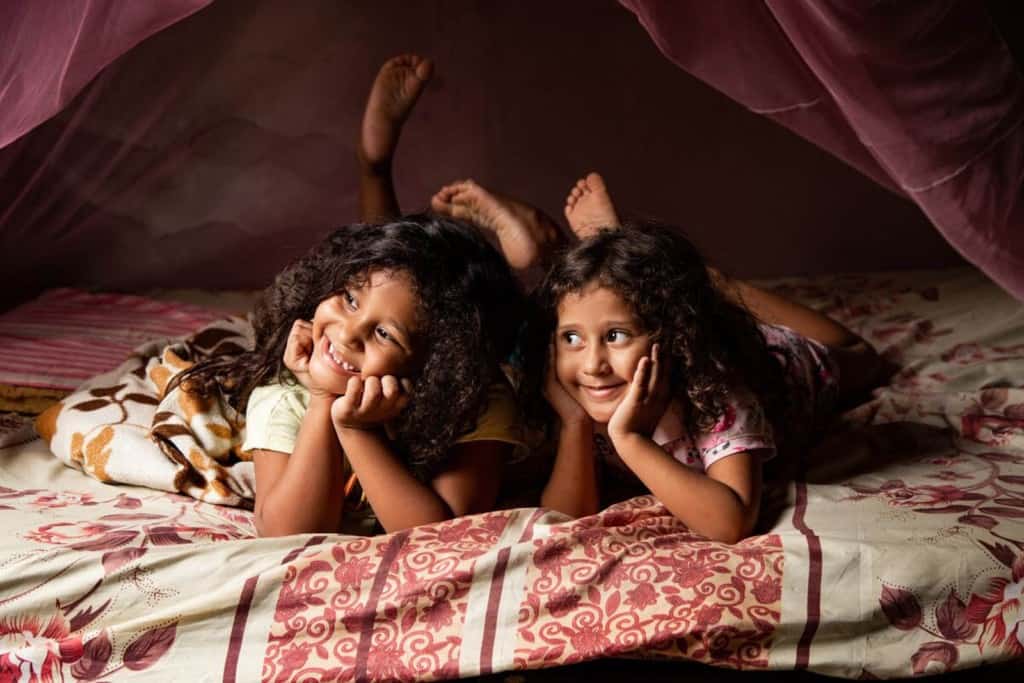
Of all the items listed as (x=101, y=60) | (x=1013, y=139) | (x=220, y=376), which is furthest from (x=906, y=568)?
(x=101, y=60)

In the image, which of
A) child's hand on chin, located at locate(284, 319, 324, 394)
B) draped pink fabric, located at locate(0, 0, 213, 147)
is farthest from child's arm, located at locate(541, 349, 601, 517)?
draped pink fabric, located at locate(0, 0, 213, 147)

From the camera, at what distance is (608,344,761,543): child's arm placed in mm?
1377

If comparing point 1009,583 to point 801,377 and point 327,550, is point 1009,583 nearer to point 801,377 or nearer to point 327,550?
point 801,377

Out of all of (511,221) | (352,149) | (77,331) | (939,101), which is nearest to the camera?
(939,101)

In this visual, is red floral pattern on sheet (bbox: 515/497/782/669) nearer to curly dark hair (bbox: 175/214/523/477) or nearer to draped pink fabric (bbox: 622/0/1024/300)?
curly dark hair (bbox: 175/214/523/477)

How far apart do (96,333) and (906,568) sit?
1.63 metres

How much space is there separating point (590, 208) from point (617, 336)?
44cm

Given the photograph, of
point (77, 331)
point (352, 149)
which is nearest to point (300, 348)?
point (77, 331)

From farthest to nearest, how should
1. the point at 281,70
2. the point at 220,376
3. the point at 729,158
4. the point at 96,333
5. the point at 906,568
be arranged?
the point at 729,158
the point at 281,70
the point at 96,333
the point at 220,376
the point at 906,568

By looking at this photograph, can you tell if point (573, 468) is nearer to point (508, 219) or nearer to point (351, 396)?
point (351, 396)

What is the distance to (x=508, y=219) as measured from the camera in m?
1.85

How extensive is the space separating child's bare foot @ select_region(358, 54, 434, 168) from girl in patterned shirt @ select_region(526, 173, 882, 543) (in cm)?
67

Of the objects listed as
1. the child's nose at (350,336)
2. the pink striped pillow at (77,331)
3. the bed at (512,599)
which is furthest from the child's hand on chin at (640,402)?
the pink striped pillow at (77,331)

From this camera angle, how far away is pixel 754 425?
4.94 feet
